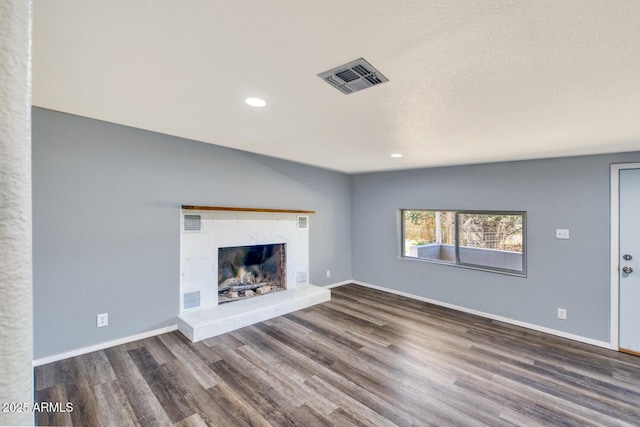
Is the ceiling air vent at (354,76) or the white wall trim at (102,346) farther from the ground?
the ceiling air vent at (354,76)

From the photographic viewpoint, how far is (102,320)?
3.00 metres

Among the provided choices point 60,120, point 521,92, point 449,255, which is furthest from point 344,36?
point 449,255

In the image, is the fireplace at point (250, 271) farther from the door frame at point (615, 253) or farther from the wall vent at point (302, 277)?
the door frame at point (615, 253)

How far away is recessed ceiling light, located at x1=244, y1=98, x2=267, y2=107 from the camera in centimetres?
218

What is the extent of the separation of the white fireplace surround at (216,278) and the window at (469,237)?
1.98m

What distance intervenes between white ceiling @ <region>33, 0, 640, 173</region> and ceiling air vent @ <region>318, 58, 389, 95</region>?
49 mm

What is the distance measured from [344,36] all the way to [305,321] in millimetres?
3403

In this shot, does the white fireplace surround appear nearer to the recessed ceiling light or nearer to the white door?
the recessed ceiling light

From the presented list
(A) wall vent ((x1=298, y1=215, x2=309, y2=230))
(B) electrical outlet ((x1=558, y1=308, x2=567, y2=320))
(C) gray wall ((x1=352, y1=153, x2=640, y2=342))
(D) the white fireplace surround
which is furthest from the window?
(D) the white fireplace surround

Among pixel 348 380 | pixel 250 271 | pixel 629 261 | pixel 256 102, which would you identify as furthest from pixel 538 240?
pixel 250 271

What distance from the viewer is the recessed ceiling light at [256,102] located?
7.16 ft

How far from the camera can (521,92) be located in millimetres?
1881

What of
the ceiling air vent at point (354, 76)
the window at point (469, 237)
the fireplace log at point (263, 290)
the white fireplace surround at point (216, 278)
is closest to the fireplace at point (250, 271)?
the fireplace log at point (263, 290)

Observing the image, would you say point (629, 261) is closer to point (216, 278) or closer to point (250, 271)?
point (250, 271)
